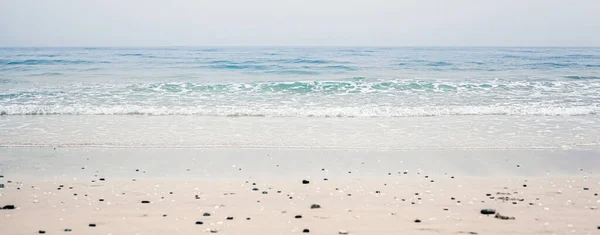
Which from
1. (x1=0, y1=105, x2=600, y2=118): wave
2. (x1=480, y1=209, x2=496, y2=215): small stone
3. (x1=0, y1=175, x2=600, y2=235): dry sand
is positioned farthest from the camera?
(x1=0, y1=105, x2=600, y2=118): wave

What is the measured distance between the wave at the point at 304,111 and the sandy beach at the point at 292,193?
16.8 feet

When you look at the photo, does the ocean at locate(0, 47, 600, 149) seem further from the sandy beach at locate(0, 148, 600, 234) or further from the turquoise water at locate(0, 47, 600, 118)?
the sandy beach at locate(0, 148, 600, 234)

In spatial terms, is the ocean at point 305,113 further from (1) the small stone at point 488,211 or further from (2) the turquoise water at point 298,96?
(1) the small stone at point 488,211

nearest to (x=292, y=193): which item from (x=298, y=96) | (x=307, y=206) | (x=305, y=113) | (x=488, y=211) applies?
(x=307, y=206)

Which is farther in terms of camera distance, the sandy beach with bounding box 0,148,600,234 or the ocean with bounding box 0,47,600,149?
the ocean with bounding box 0,47,600,149

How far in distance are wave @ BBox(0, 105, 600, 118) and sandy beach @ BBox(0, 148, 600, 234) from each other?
511 centimetres

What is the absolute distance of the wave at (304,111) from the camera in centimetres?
1459

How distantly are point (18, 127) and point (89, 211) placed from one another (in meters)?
8.35

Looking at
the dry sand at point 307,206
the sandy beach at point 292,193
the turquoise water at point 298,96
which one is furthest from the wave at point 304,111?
the dry sand at point 307,206

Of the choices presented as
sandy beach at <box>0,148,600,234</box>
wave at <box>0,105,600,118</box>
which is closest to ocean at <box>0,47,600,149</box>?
wave at <box>0,105,600,118</box>

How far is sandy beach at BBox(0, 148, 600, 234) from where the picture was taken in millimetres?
5336

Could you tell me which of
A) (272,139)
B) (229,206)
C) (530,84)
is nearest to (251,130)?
(272,139)

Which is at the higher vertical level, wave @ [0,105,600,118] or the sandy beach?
wave @ [0,105,600,118]

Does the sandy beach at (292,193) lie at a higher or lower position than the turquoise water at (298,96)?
lower
